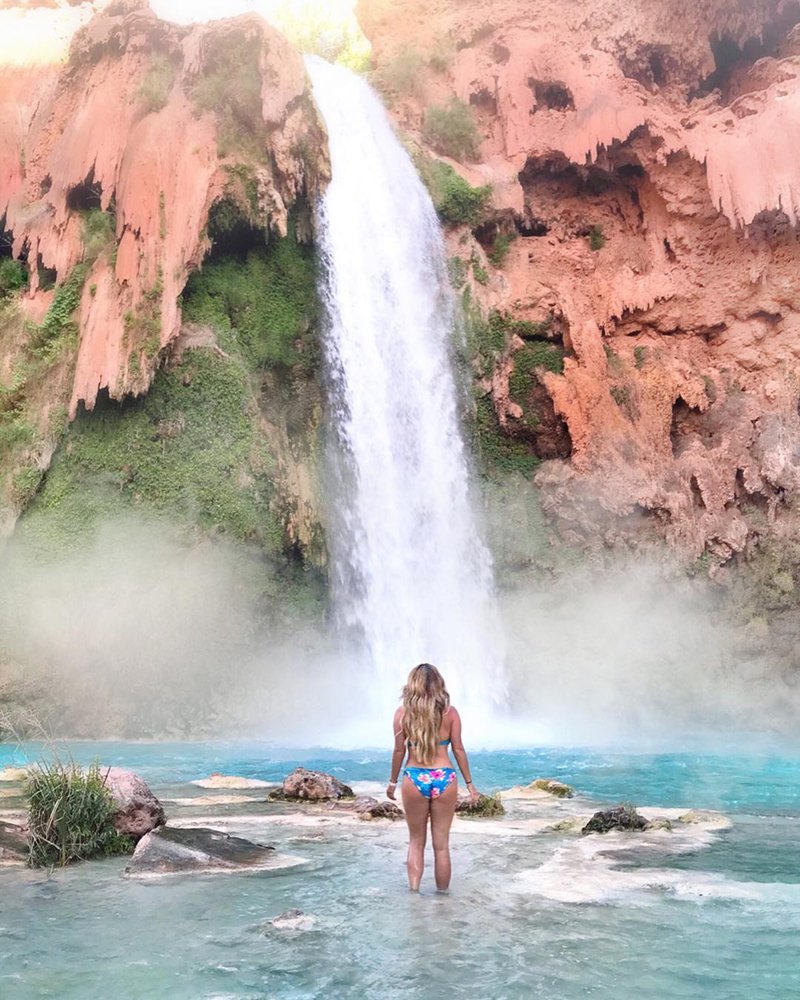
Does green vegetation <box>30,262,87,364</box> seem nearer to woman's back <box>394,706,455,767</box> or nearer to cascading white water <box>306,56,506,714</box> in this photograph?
cascading white water <box>306,56,506,714</box>

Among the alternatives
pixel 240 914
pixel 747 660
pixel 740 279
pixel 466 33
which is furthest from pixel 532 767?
pixel 466 33

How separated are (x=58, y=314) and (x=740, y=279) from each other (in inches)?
642

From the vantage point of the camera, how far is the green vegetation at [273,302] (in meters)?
22.6

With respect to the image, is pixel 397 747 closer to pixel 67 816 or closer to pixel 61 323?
pixel 67 816

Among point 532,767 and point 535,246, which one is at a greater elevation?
point 535,246

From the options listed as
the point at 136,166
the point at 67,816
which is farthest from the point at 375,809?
the point at 136,166

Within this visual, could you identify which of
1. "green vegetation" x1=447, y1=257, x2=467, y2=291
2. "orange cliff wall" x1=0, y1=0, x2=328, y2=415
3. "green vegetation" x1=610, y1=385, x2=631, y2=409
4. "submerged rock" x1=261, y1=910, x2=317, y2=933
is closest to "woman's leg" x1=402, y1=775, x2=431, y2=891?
"submerged rock" x1=261, y1=910, x2=317, y2=933

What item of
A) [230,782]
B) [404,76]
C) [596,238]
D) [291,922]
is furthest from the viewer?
[404,76]

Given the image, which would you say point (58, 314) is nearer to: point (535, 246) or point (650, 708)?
point (535, 246)

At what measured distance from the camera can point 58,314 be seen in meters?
21.4

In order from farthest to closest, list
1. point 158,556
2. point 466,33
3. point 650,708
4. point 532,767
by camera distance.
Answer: point 466,33
point 650,708
point 158,556
point 532,767

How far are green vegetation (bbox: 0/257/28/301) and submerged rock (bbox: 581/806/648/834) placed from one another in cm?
1993

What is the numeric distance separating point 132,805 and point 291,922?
292 cm

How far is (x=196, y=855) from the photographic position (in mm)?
6887
